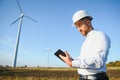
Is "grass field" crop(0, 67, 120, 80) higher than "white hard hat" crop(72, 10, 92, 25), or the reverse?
"grass field" crop(0, 67, 120, 80)

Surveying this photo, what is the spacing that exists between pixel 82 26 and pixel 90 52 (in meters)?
0.49

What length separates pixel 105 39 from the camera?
416 centimetres

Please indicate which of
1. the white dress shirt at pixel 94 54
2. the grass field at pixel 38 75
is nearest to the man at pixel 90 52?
the white dress shirt at pixel 94 54

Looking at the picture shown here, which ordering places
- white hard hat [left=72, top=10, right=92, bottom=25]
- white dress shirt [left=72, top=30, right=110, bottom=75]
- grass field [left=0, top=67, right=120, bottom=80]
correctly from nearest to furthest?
white dress shirt [left=72, top=30, right=110, bottom=75]
white hard hat [left=72, top=10, right=92, bottom=25]
grass field [left=0, top=67, right=120, bottom=80]

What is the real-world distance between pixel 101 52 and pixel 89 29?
2.07 feet

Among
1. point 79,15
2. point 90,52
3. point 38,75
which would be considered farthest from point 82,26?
point 38,75

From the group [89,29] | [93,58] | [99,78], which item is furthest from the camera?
[89,29]

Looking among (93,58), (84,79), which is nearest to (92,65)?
(93,58)

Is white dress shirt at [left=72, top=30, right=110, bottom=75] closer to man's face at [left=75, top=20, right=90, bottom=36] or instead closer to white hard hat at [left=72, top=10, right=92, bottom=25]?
man's face at [left=75, top=20, right=90, bottom=36]

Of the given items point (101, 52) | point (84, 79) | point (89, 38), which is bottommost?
point (84, 79)

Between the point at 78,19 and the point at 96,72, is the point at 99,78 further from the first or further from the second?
the point at 78,19

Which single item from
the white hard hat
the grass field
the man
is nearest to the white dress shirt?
the man

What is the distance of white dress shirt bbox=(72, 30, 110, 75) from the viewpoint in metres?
3.93

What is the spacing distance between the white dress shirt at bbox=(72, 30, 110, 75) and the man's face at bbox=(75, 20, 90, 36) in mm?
82
